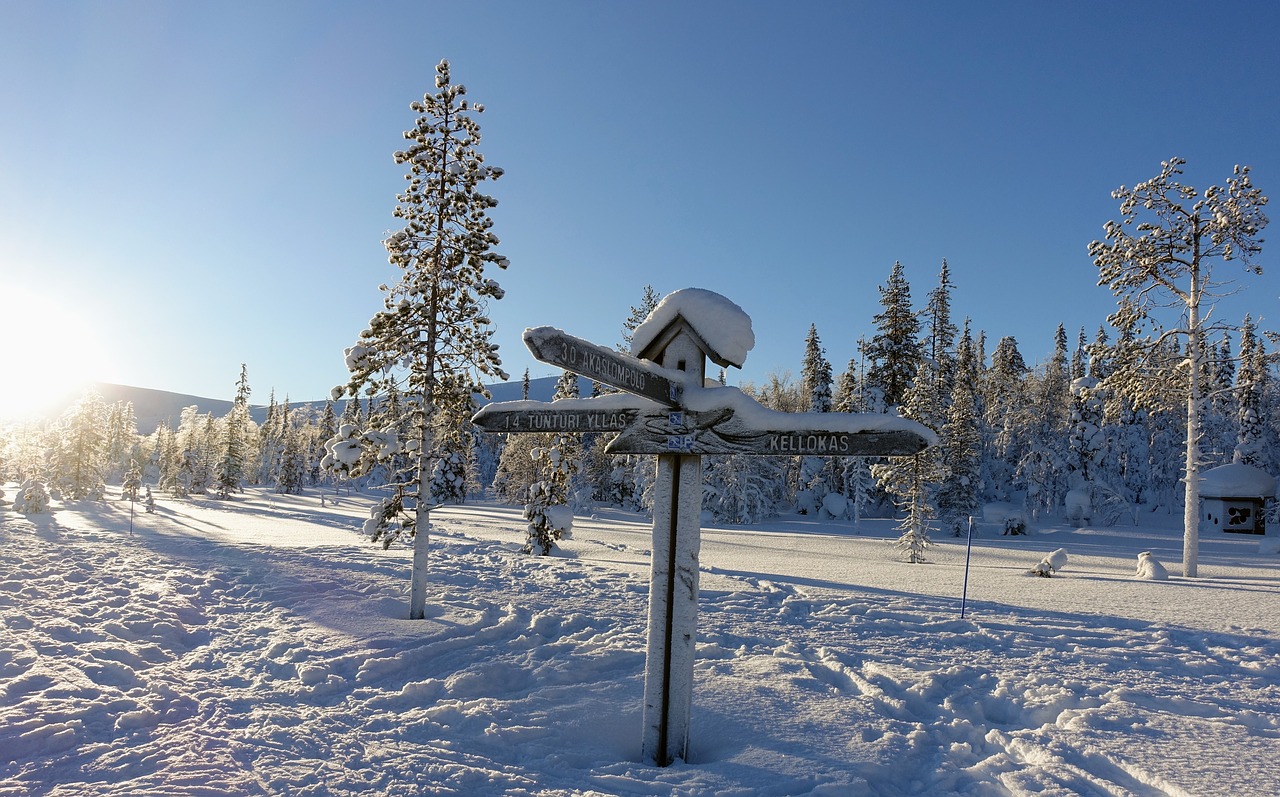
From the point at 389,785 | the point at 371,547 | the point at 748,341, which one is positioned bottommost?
the point at 371,547

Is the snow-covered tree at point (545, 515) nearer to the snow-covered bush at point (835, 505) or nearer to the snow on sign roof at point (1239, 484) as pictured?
the snow-covered bush at point (835, 505)

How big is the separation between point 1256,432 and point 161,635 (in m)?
61.3

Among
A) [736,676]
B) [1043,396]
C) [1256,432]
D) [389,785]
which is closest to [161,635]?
[389,785]

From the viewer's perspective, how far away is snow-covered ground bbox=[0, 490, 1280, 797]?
462 centimetres

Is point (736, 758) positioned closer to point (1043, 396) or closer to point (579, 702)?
point (579, 702)

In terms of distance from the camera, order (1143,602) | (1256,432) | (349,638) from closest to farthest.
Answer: (349,638) → (1143,602) → (1256,432)

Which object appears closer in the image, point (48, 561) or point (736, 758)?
point (736, 758)

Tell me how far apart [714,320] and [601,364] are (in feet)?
4.09

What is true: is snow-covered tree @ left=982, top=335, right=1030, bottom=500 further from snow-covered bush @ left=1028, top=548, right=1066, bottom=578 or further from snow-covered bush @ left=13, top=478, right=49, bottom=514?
snow-covered bush @ left=13, top=478, right=49, bottom=514

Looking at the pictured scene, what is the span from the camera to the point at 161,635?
838cm

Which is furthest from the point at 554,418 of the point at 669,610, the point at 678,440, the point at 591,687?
the point at 591,687

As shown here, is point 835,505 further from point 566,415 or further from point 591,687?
point 566,415

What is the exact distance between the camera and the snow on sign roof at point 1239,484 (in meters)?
35.9

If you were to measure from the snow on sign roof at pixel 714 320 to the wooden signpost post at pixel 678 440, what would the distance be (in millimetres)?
25
